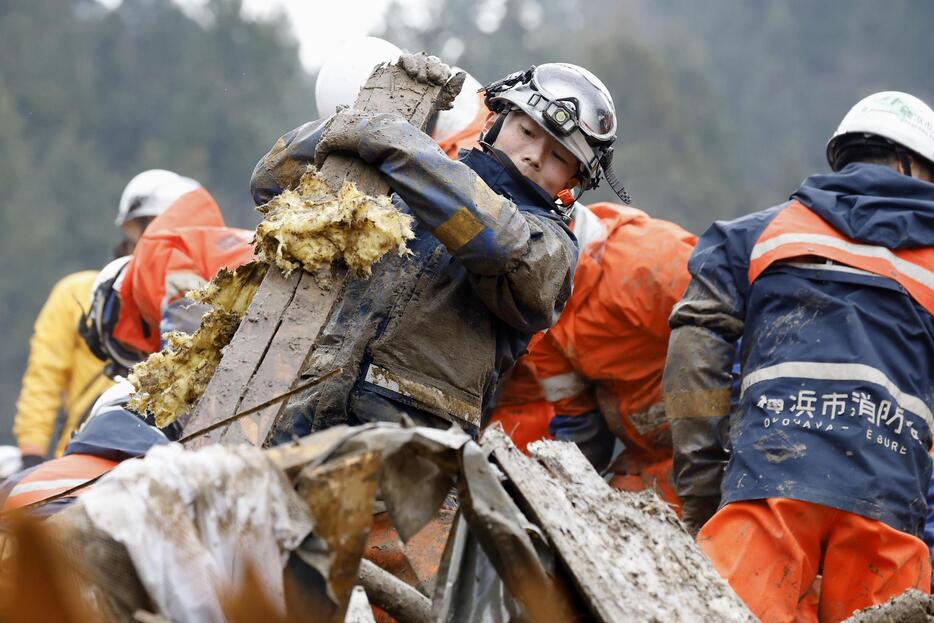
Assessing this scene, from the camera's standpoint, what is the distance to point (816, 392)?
15.0 ft

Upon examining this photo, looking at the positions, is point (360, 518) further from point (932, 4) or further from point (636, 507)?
point (932, 4)

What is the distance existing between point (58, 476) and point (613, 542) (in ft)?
7.95

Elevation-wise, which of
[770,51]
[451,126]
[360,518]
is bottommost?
[360,518]

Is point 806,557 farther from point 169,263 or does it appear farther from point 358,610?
point 169,263

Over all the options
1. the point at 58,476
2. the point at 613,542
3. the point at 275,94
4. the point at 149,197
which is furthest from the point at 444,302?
the point at 275,94

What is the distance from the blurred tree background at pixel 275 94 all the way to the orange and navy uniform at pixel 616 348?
20.6m

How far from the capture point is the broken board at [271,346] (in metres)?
3.11

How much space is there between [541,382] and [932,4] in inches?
1684

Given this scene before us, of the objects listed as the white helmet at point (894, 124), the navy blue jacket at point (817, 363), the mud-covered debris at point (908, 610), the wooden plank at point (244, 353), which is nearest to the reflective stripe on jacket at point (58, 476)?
the wooden plank at point (244, 353)

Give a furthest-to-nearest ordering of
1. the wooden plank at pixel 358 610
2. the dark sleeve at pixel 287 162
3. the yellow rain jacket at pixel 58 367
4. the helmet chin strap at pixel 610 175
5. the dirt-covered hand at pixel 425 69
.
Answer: the yellow rain jacket at pixel 58 367 → the helmet chin strap at pixel 610 175 → the dark sleeve at pixel 287 162 → the dirt-covered hand at pixel 425 69 → the wooden plank at pixel 358 610

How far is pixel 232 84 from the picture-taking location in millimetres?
32312

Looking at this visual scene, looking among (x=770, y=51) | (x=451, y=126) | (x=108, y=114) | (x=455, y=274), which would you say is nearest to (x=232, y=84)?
(x=108, y=114)

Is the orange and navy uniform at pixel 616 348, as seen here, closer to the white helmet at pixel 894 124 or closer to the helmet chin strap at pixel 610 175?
the white helmet at pixel 894 124

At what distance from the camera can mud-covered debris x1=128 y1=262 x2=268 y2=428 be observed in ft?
11.7
